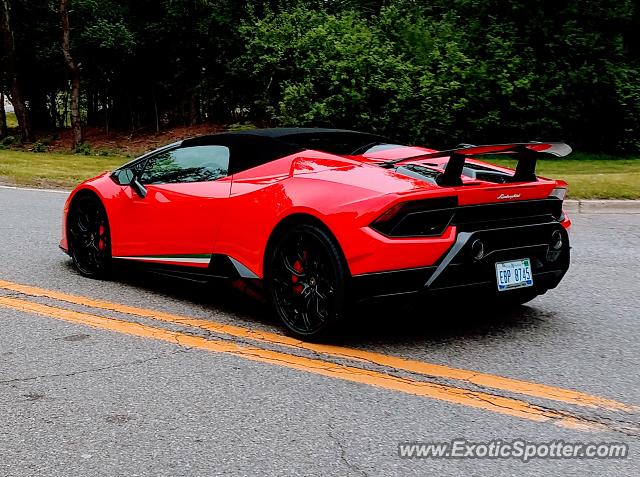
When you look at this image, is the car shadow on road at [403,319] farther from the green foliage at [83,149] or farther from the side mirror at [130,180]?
the green foliage at [83,149]

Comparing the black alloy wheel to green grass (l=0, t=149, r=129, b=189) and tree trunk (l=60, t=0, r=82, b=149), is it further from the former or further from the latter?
tree trunk (l=60, t=0, r=82, b=149)

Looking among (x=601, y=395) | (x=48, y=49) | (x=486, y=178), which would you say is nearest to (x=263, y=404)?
(x=601, y=395)

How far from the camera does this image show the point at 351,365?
4.46 meters

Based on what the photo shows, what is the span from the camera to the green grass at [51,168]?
15252mm

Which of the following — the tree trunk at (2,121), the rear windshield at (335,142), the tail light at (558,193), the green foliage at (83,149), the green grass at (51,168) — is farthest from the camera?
the tree trunk at (2,121)

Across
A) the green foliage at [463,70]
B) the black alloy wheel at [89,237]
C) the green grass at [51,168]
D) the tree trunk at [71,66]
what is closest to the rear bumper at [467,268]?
the black alloy wheel at [89,237]

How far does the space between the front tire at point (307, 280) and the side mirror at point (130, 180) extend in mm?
1614

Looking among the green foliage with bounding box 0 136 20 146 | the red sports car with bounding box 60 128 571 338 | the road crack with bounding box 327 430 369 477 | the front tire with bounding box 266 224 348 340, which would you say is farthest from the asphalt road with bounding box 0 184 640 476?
the green foliage with bounding box 0 136 20 146

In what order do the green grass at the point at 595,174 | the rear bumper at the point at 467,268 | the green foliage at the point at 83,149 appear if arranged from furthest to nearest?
the green foliage at the point at 83,149 → the green grass at the point at 595,174 → the rear bumper at the point at 467,268

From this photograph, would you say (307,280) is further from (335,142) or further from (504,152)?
(504,152)

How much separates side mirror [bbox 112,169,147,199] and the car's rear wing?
206cm

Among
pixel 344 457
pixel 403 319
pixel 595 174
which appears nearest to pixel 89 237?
pixel 403 319

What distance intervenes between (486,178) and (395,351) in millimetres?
1231

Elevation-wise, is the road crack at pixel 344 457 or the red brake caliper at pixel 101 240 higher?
the red brake caliper at pixel 101 240
